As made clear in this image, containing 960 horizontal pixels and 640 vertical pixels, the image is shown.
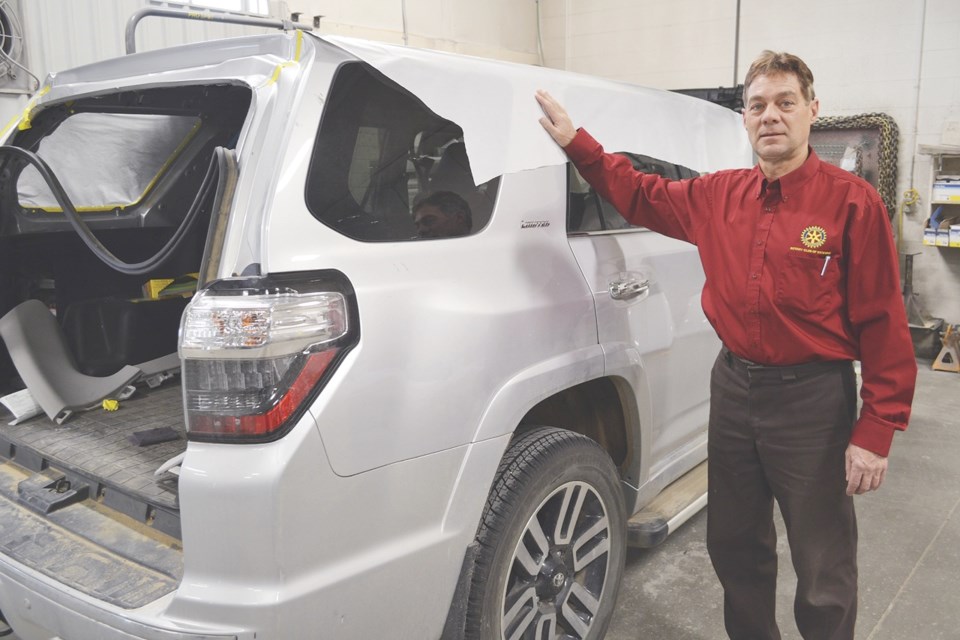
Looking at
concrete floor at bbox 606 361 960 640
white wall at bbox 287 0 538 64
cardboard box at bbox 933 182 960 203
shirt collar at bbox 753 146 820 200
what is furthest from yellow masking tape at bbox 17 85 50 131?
cardboard box at bbox 933 182 960 203

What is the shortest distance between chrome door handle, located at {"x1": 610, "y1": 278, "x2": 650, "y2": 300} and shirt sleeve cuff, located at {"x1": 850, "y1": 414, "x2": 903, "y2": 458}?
0.77 m

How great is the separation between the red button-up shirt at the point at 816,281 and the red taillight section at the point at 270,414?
106cm

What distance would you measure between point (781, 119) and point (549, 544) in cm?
132

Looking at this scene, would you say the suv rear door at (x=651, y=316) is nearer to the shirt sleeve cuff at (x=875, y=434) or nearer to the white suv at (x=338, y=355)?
the white suv at (x=338, y=355)

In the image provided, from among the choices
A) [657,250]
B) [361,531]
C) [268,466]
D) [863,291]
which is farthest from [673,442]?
[268,466]

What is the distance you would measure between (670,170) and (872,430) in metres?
1.43

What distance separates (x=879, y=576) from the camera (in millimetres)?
2973

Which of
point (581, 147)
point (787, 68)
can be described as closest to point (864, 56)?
point (787, 68)

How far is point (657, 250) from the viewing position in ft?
8.59

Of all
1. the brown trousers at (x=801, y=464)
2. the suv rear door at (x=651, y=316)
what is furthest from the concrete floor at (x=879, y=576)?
the brown trousers at (x=801, y=464)

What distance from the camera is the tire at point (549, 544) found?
1860 mm

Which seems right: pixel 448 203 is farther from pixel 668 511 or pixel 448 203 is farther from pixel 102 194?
pixel 668 511

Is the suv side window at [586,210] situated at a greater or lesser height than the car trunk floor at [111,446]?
greater

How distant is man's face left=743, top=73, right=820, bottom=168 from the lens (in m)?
1.92
